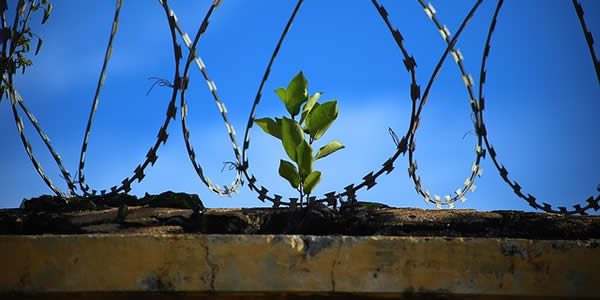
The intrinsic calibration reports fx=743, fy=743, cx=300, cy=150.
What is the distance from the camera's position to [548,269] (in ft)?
6.91

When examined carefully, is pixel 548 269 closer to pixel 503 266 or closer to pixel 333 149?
pixel 503 266

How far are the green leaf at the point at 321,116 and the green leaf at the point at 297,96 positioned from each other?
0.06 meters

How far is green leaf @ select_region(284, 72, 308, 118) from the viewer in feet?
8.88

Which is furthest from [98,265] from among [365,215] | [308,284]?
[365,215]

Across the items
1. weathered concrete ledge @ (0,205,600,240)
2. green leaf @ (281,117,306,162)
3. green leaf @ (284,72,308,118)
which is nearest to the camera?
weathered concrete ledge @ (0,205,600,240)

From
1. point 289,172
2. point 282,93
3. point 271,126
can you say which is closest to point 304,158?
point 289,172

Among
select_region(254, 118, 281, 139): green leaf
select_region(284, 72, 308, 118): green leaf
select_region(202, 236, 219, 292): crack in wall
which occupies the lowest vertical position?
select_region(202, 236, 219, 292): crack in wall

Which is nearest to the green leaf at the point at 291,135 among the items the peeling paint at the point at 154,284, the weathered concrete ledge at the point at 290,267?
the weathered concrete ledge at the point at 290,267

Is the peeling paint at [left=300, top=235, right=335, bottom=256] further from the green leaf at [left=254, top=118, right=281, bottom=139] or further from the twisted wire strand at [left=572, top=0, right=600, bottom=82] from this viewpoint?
the twisted wire strand at [left=572, top=0, right=600, bottom=82]

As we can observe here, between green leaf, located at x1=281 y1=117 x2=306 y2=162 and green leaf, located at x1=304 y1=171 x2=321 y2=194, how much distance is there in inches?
3.1

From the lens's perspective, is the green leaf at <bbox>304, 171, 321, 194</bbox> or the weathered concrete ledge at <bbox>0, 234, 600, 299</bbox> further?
the green leaf at <bbox>304, 171, 321, 194</bbox>

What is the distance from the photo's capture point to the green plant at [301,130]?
8.51ft

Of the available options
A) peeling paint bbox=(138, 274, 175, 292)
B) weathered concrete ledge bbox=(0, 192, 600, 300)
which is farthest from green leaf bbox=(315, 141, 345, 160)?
peeling paint bbox=(138, 274, 175, 292)

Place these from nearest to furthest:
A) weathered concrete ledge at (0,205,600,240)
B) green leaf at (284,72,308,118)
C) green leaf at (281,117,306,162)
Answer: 1. weathered concrete ledge at (0,205,600,240)
2. green leaf at (281,117,306,162)
3. green leaf at (284,72,308,118)
